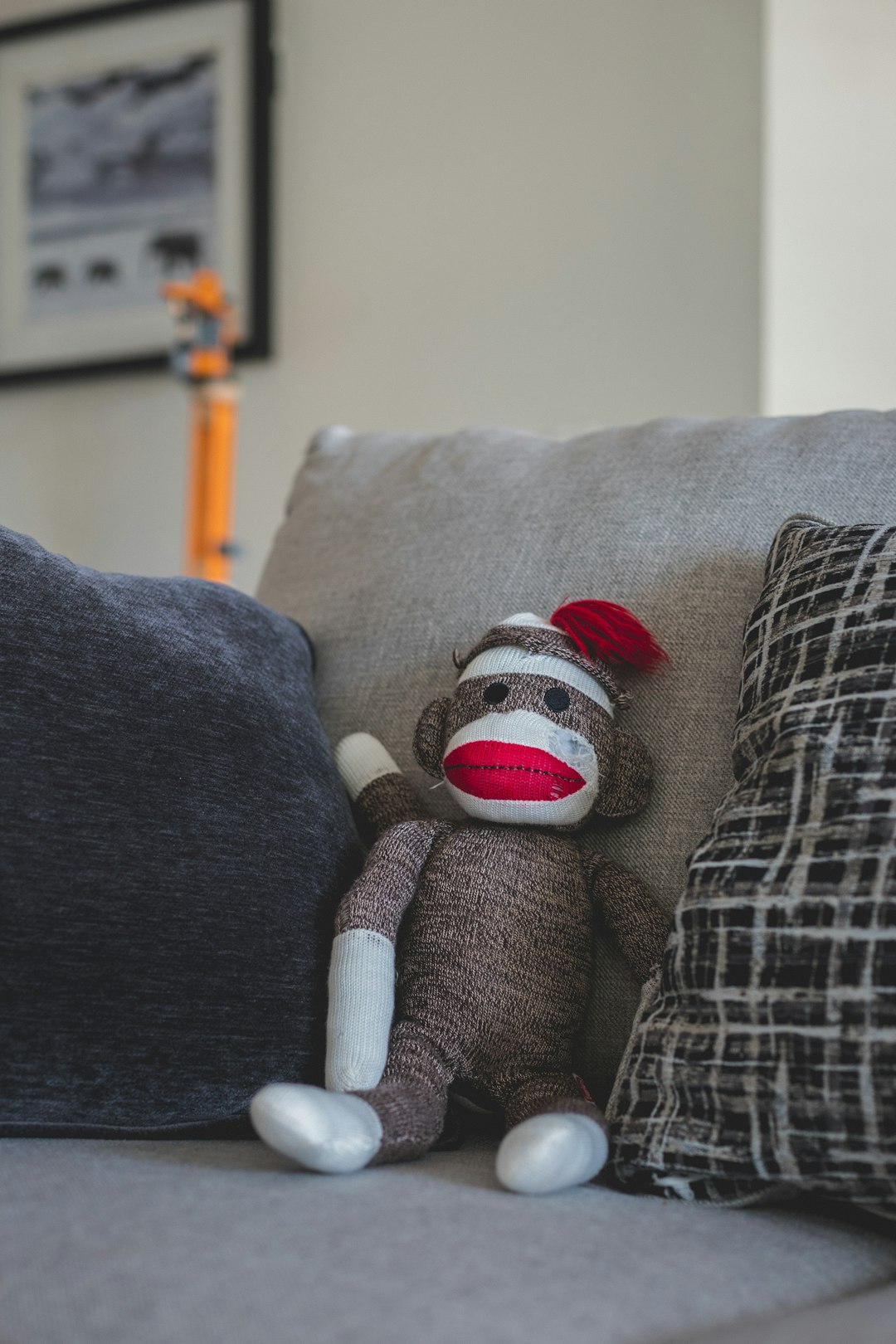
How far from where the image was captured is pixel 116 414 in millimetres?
2518

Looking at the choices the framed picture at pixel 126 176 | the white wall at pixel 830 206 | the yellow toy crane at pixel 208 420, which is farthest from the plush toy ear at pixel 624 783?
the framed picture at pixel 126 176

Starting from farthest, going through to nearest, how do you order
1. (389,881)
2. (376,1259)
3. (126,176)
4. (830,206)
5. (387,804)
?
(126,176), (830,206), (387,804), (389,881), (376,1259)

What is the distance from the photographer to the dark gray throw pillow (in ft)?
2.34

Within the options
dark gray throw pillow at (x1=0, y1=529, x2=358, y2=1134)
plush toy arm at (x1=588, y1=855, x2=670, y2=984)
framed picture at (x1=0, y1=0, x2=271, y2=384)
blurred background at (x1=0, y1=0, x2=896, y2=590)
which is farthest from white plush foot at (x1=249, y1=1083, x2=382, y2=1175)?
framed picture at (x1=0, y1=0, x2=271, y2=384)

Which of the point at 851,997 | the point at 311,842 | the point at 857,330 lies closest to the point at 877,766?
the point at 851,997

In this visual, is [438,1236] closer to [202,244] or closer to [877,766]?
[877,766]

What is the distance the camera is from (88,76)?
253 cm

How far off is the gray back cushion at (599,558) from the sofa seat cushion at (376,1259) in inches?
10.6

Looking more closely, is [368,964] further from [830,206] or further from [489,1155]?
[830,206]

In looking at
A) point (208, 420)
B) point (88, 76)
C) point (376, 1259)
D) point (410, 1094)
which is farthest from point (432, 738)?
point (88, 76)

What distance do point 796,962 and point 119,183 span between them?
2302 mm

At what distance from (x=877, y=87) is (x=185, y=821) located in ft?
5.97

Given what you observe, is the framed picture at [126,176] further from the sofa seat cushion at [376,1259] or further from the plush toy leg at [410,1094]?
the sofa seat cushion at [376,1259]

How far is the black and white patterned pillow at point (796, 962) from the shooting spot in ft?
2.03
